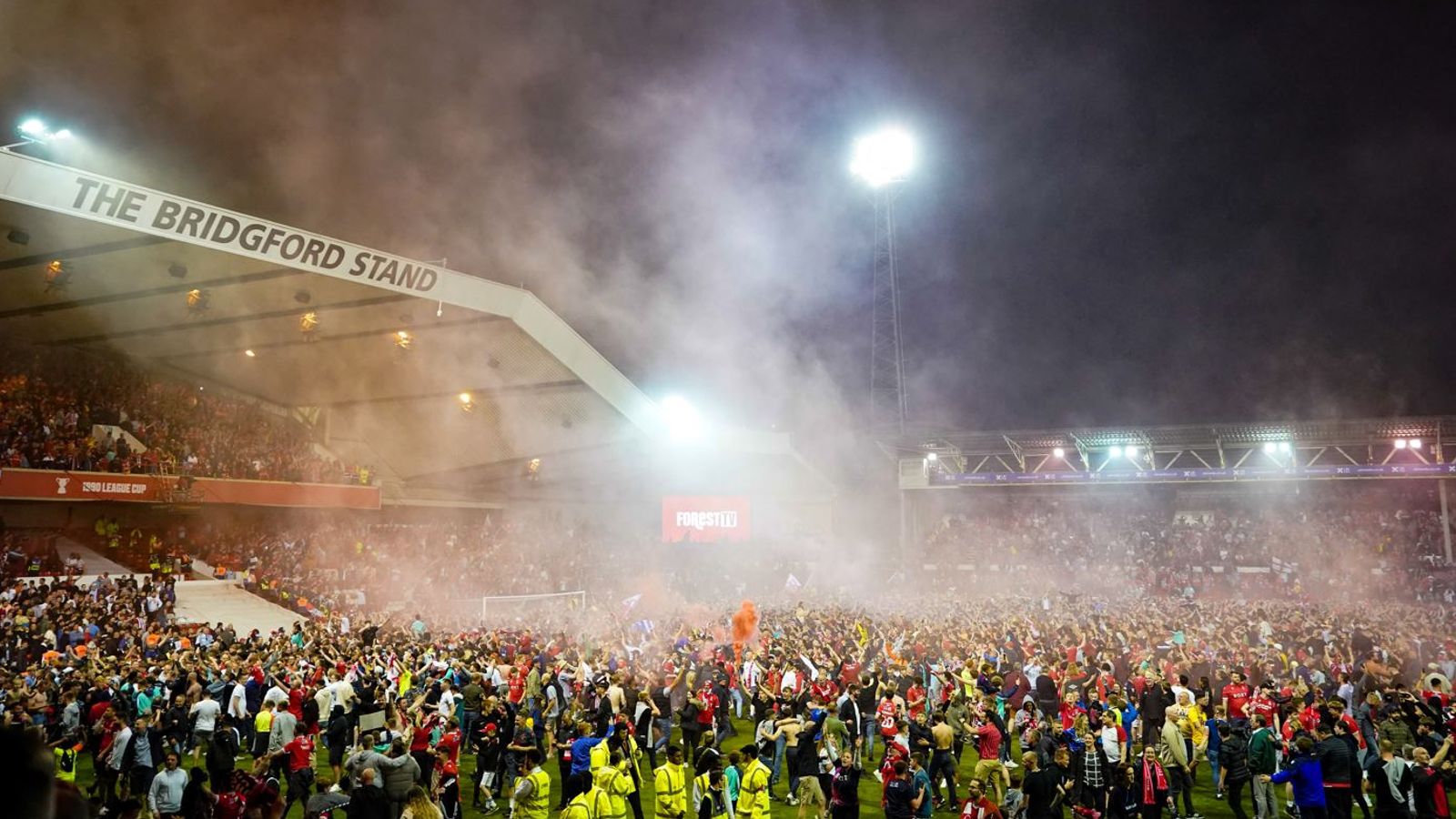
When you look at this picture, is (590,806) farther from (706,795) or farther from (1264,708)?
(1264,708)

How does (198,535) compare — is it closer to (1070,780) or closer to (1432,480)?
(1070,780)

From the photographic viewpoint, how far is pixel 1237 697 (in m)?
10.6

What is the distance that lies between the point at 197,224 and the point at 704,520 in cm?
2060

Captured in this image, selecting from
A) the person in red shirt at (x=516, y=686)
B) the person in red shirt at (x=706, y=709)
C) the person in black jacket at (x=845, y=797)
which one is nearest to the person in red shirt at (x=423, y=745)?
the person in red shirt at (x=516, y=686)

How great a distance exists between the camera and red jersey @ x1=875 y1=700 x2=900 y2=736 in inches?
392

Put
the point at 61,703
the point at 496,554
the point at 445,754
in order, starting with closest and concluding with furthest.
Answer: the point at 445,754
the point at 61,703
the point at 496,554

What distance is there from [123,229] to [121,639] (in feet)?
25.7

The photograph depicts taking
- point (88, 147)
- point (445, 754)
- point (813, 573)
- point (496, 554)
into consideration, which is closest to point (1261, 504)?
point (813, 573)

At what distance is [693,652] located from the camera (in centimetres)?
1612

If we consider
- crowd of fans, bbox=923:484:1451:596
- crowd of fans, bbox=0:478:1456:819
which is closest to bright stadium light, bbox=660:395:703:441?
crowd of fans, bbox=0:478:1456:819

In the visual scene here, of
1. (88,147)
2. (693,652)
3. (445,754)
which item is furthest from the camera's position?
(88,147)

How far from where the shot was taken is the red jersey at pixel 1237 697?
10385 mm

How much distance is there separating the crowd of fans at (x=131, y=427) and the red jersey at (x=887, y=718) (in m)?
20.4

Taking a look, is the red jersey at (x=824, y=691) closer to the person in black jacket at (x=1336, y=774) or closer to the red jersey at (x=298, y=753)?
the person in black jacket at (x=1336, y=774)
